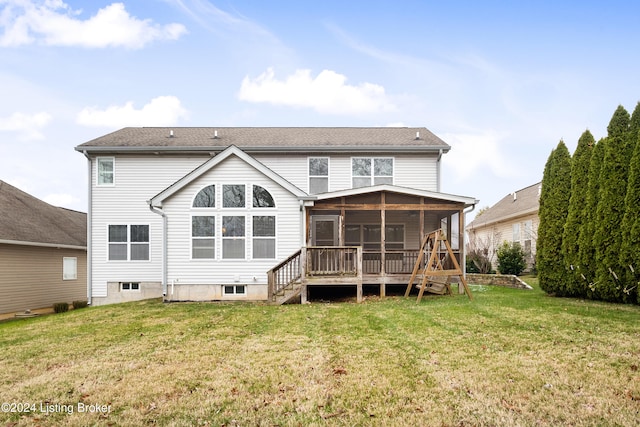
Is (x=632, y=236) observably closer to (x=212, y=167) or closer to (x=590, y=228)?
(x=590, y=228)

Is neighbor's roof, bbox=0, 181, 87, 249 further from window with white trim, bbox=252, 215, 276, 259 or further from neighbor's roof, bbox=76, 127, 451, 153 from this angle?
window with white trim, bbox=252, 215, 276, 259

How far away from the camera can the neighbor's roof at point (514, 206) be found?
2365 centimetres

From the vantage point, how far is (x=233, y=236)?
13.8 meters

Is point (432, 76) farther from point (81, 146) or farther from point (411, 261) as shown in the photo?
point (81, 146)

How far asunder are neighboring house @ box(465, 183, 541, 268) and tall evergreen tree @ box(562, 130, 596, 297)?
934 centimetres

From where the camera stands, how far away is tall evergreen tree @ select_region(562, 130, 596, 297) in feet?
40.5

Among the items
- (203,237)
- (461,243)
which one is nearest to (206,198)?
(203,237)

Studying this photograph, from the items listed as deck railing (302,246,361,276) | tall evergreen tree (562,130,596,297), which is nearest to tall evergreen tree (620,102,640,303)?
tall evergreen tree (562,130,596,297)

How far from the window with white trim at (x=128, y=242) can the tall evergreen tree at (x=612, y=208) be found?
14667 millimetres

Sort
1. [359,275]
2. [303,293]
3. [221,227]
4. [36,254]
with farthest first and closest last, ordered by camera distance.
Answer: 1. [36,254]
2. [221,227]
3. [359,275]
4. [303,293]

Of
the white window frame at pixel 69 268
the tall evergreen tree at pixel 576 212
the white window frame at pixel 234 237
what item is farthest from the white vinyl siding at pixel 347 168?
the white window frame at pixel 69 268

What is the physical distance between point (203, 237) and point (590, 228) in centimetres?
1162

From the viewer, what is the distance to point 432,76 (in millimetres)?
19312

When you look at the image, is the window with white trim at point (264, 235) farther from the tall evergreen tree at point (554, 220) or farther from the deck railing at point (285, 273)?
the tall evergreen tree at point (554, 220)
